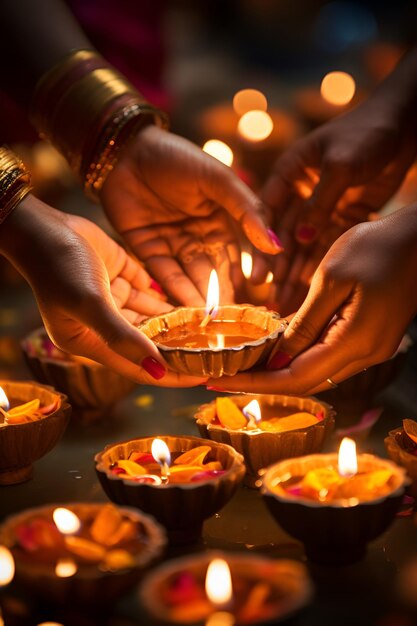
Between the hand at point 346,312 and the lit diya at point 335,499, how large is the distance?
0.21 meters

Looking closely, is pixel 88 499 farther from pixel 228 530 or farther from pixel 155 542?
pixel 155 542

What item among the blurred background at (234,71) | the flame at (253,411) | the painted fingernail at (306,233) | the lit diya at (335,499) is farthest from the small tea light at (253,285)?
the lit diya at (335,499)

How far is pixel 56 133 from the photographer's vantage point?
8.15ft

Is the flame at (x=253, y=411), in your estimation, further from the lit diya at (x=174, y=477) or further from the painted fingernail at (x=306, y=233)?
the painted fingernail at (x=306, y=233)

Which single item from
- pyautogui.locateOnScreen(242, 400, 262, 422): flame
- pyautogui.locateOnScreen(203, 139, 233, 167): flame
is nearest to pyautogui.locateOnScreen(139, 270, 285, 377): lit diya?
pyautogui.locateOnScreen(242, 400, 262, 422): flame

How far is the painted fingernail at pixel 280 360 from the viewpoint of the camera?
5.88ft

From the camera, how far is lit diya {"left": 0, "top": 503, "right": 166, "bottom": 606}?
131cm

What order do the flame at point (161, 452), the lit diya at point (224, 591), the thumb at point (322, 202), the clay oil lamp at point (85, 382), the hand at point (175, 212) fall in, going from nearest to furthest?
1. the lit diya at point (224, 591)
2. the flame at point (161, 452)
3. the clay oil lamp at point (85, 382)
4. the hand at point (175, 212)
5. the thumb at point (322, 202)

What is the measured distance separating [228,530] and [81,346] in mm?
477

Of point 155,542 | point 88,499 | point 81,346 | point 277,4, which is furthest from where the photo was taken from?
point 277,4

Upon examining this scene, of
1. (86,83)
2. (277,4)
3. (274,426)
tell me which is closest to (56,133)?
(86,83)

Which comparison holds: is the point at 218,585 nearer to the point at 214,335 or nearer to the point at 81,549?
the point at 81,549

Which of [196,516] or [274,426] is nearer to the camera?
[196,516]

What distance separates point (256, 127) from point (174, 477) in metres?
2.45
